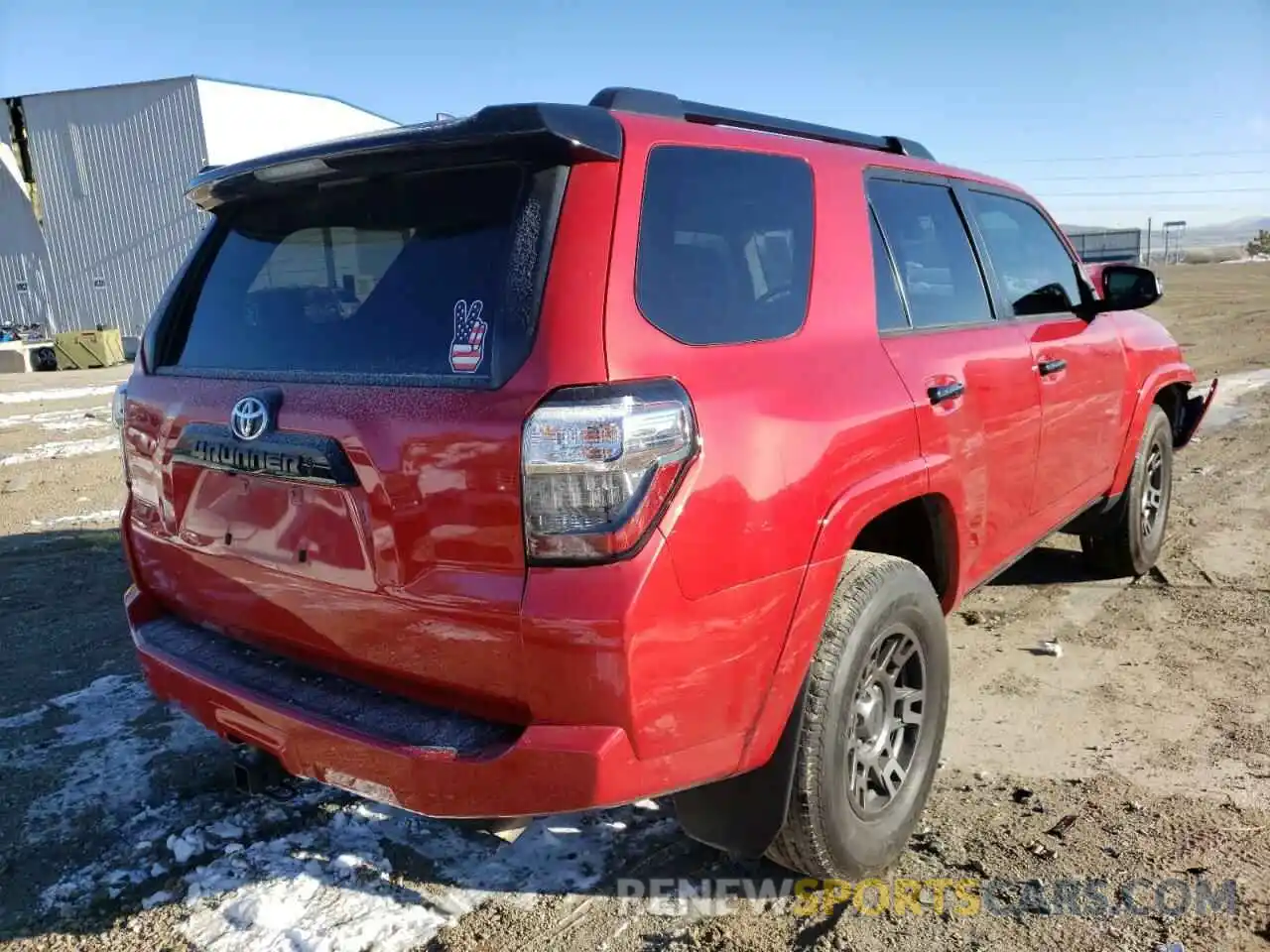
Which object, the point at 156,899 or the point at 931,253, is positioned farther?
the point at 931,253

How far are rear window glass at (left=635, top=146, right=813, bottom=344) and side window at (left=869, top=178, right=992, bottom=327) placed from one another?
1.67 ft

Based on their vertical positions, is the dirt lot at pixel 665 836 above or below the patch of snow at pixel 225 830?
below

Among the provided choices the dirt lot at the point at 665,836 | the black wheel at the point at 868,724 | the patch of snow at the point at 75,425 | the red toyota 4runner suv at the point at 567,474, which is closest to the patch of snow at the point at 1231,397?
the dirt lot at the point at 665,836

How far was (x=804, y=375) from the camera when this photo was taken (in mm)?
2330

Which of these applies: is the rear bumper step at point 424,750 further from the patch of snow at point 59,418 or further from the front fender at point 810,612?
the patch of snow at point 59,418

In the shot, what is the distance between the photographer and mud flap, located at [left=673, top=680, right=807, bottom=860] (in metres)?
2.26

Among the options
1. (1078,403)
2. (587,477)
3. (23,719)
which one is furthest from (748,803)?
(23,719)

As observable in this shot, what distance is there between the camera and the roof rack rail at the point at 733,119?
2.26 meters

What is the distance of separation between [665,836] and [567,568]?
1336 millimetres

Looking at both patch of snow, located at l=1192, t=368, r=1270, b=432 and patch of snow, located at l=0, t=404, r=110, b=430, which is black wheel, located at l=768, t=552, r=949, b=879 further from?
patch of snow, located at l=0, t=404, r=110, b=430

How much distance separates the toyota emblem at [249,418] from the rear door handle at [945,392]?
1.82 meters

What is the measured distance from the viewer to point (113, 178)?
26344 mm

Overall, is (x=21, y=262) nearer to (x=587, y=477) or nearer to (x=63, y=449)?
(x=63, y=449)

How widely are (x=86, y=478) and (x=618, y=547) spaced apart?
7.90 metres
